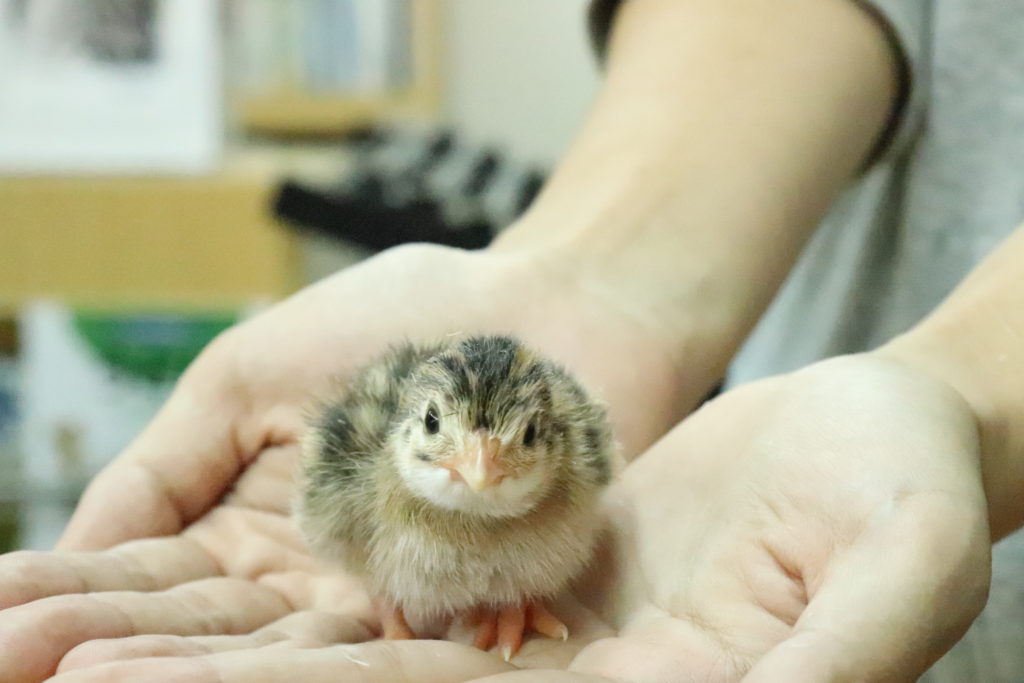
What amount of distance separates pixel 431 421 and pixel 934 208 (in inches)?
33.8

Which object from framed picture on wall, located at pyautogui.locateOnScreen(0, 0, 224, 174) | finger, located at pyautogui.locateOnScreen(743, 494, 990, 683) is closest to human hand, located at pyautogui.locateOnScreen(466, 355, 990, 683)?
finger, located at pyautogui.locateOnScreen(743, 494, 990, 683)

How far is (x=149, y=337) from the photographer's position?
2719mm

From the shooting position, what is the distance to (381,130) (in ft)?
10.9

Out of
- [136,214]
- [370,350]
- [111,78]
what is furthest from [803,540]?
[111,78]

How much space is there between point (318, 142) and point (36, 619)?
106 inches

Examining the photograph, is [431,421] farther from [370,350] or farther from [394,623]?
[370,350]

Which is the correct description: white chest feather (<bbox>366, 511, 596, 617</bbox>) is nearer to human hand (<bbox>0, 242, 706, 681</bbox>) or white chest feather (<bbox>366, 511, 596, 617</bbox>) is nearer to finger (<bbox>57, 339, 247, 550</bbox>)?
human hand (<bbox>0, 242, 706, 681</bbox>)

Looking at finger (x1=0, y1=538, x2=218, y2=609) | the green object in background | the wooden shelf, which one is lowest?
the green object in background

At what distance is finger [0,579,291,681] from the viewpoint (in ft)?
2.86

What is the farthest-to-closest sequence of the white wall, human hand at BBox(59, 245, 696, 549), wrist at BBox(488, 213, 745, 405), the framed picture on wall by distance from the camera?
1. the white wall
2. the framed picture on wall
3. wrist at BBox(488, 213, 745, 405)
4. human hand at BBox(59, 245, 696, 549)

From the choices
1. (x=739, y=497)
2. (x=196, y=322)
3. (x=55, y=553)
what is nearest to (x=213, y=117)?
(x=196, y=322)

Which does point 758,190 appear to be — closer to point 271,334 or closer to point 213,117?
point 271,334

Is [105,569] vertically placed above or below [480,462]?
below

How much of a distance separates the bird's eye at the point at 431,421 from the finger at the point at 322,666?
0.20m
